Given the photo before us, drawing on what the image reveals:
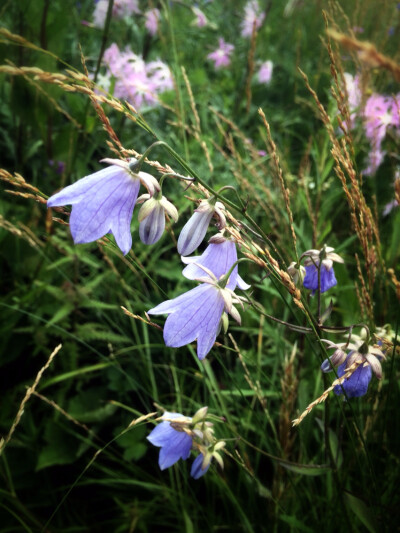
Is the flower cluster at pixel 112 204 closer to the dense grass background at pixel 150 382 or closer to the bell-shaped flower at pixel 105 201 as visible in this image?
the bell-shaped flower at pixel 105 201

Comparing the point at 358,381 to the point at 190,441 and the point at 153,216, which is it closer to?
the point at 190,441

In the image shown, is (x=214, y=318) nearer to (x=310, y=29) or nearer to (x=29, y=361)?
(x=29, y=361)

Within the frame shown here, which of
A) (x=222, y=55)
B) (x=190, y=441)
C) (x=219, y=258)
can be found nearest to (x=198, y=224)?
(x=219, y=258)

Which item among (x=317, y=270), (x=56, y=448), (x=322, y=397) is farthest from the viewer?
(x=56, y=448)

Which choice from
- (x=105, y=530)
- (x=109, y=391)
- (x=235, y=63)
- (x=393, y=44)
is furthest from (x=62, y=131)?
(x=393, y=44)

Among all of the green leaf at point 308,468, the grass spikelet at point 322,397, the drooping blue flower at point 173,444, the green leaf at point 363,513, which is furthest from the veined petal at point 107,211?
the green leaf at point 363,513

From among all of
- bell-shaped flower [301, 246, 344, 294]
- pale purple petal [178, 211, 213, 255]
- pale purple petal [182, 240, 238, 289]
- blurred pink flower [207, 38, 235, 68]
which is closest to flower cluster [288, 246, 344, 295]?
bell-shaped flower [301, 246, 344, 294]
